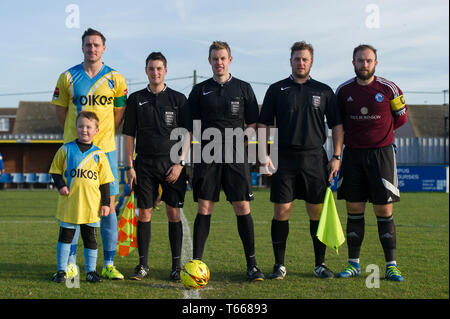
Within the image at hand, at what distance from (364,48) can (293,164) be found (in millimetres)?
1418

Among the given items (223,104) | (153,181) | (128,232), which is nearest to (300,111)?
(223,104)

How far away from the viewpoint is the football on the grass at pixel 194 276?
437 centimetres

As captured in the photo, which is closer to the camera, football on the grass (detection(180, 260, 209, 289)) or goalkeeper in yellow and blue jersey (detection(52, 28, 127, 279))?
football on the grass (detection(180, 260, 209, 289))

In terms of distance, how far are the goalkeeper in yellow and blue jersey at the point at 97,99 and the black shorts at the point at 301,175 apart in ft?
5.61

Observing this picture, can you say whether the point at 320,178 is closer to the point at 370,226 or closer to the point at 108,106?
the point at 108,106

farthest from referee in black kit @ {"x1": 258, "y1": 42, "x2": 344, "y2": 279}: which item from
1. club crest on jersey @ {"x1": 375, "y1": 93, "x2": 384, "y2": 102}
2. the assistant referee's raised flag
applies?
the assistant referee's raised flag

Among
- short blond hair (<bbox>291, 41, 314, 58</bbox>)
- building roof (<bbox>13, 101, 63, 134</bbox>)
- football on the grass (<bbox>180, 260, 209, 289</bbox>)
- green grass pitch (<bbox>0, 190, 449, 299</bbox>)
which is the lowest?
green grass pitch (<bbox>0, 190, 449, 299</bbox>)

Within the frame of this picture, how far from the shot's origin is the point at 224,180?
192 inches

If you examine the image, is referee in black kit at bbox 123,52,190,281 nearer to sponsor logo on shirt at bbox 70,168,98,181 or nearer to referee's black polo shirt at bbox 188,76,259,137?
referee's black polo shirt at bbox 188,76,259,137

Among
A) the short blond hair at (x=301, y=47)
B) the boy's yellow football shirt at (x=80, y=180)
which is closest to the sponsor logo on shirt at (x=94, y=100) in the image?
the boy's yellow football shirt at (x=80, y=180)

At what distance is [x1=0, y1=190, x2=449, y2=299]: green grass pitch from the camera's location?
168 inches

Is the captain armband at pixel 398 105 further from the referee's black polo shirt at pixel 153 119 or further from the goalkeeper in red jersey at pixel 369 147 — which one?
the referee's black polo shirt at pixel 153 119

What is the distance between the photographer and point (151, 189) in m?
4.96
